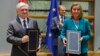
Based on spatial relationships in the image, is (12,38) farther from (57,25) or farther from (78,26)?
(57,25)

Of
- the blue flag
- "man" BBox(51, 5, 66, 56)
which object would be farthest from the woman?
the blue flag

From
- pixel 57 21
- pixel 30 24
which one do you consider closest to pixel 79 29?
pixel 30 24

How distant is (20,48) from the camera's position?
4.29 m

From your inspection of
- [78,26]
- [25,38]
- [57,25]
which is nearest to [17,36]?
[25,38]

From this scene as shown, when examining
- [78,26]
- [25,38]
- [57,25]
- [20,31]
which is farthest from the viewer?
[57,25]

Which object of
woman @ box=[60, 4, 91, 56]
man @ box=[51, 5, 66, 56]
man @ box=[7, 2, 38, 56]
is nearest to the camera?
man @ box=[7, 2, 38, 56]

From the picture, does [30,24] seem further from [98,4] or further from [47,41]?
[98,4]

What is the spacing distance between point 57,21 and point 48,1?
1073mm

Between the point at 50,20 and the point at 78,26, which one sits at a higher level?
the point at 78,26

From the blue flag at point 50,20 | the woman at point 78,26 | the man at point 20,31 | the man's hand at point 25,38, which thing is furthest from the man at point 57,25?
the man's hand at point 25,38

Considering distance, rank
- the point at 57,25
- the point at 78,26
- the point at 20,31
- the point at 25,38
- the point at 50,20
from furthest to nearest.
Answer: the point at 50,20 < the point at 57,25 < the point at 78,26 < the point at 20,31 < the point at 25,38

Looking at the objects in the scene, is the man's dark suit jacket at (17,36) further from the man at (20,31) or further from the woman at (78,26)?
the woman at (78,26)

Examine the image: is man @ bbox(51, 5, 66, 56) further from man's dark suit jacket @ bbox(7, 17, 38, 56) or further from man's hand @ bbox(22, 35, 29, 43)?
man's hand @ bbox(22, 35, 29, 43)

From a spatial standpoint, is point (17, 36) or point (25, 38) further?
point (17, 36)
